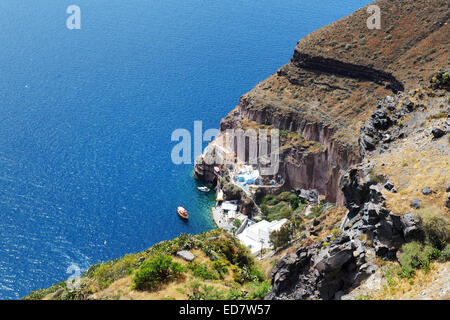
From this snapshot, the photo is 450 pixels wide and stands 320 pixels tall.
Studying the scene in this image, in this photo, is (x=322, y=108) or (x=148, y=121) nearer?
(x=322, y=108)

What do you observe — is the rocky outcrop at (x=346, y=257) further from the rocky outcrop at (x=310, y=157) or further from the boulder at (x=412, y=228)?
the rocky outcrop at (x=310, y=157)

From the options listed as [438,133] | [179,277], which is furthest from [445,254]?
[179,277]

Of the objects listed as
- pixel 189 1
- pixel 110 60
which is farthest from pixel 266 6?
pixel 110 60

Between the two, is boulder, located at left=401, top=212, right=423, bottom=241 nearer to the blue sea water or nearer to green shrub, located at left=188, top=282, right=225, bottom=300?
green shrub, located at left=188, top=282, right=225, bottom=300

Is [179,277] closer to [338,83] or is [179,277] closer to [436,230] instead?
[436,230]

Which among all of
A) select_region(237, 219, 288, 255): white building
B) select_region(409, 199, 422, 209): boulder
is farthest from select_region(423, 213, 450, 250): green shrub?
select_region(237, 219, 288, 255): white building
